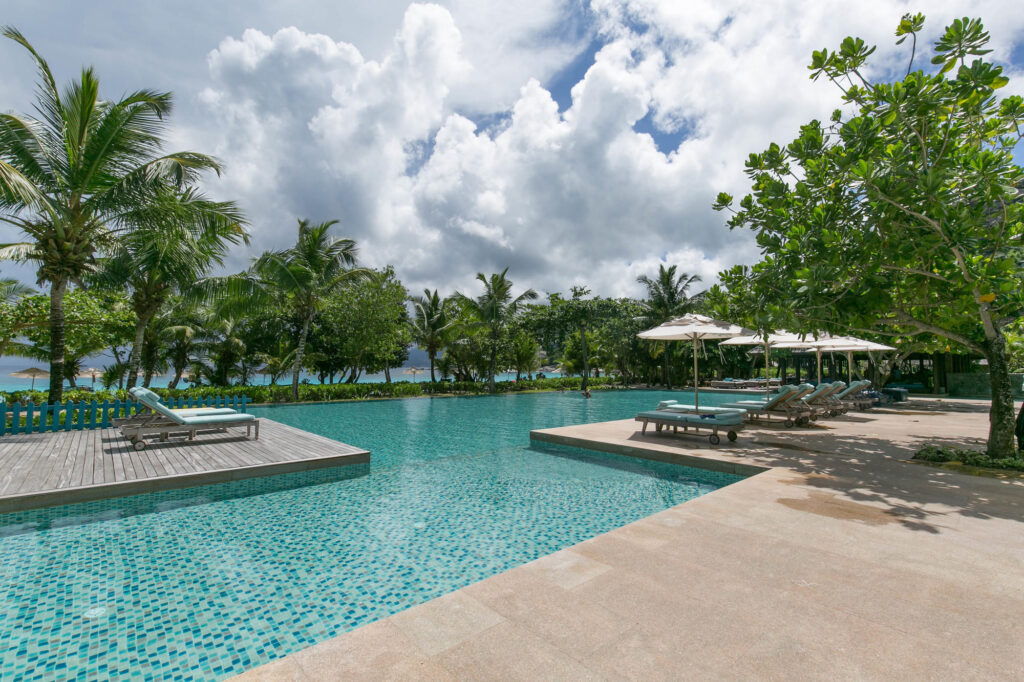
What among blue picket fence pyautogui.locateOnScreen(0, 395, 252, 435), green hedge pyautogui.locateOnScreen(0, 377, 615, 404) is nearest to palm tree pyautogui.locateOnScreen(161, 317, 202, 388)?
green hedge pyautogui.locateOnScreen(0, 377, 615, 404)

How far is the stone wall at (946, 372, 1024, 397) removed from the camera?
21.1 m

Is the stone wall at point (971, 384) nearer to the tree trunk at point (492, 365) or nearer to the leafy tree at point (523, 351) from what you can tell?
the leafy tree at point (523, 351)

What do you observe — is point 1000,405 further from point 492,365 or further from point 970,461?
point 492,365

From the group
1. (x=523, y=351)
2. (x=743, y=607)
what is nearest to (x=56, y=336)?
(x=743, y=607)

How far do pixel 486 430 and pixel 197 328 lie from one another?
18116 millimetres

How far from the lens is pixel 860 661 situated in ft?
6.86

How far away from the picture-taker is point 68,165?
923 centimetres

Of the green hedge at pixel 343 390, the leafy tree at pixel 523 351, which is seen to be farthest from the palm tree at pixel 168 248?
the leafy tree at pixel 523 351

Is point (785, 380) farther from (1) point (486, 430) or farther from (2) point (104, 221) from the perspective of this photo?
(2) point (104, 221)

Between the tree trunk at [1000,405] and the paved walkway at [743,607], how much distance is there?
2.29 meters

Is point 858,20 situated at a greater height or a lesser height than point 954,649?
greater

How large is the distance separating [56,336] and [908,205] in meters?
14.6

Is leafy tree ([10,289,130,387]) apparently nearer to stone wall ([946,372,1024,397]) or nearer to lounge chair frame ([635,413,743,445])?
lounge chair frame ([635,413,743,445])

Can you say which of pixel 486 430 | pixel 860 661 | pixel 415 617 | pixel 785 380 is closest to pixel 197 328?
pixel 486 430
